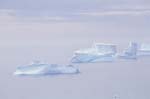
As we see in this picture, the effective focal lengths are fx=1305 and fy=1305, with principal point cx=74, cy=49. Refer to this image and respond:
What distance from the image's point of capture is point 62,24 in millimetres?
5766

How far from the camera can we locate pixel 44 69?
5.45m

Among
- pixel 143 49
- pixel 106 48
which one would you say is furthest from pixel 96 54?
pixel 143 49

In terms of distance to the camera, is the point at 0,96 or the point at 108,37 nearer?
the point at 0,96

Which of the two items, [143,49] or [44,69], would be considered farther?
[143,49]

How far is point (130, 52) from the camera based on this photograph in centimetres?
546

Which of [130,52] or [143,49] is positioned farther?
[143,49]

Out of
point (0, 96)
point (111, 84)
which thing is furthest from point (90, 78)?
point (0, 96)

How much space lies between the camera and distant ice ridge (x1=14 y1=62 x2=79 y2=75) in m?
5.44

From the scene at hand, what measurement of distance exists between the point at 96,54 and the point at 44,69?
23 centimetres

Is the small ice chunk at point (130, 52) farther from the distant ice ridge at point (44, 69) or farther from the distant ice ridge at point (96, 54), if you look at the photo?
the distant ice ridge at point (44, 69)

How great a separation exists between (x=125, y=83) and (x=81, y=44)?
0.28m

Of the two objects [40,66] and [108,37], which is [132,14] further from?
[40,66]

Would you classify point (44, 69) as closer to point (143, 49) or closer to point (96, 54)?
point (96, 54)

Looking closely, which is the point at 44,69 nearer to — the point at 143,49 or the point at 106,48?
the point at 106,48
